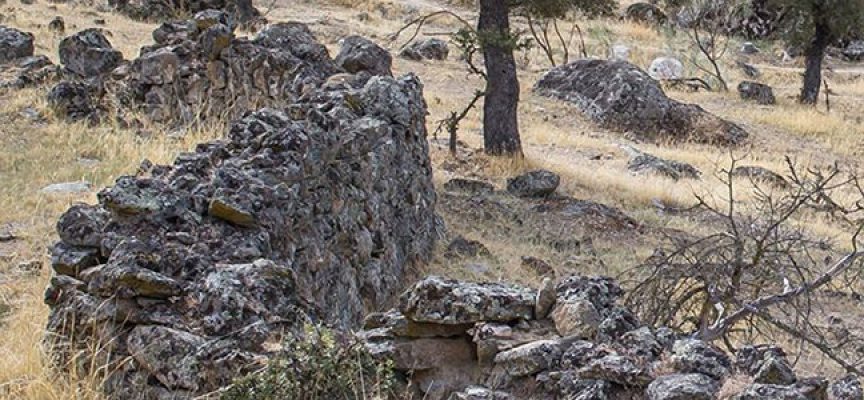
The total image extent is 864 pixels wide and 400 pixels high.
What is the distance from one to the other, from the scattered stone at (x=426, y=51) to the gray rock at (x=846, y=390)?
73.1 feet

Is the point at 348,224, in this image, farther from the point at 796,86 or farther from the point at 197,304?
the point at 796,86

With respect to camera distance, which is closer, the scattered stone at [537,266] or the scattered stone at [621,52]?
the scattered stone at [537,266]

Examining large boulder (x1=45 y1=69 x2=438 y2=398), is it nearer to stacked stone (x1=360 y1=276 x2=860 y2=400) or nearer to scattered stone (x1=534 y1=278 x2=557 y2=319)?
scattered stone (x1=534 y1=278 x2=557 y2=319)

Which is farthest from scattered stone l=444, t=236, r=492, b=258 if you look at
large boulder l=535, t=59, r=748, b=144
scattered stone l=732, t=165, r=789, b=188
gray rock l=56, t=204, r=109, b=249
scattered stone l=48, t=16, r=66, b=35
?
scattered stone l=48, t=16, r=66, b=35

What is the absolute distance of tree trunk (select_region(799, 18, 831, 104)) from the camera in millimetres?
26766

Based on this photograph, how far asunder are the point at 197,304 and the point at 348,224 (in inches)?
106

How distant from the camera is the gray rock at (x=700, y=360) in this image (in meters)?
3.90

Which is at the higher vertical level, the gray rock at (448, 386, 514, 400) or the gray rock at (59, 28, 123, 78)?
the gray rock at (448, 386, 514, 400)

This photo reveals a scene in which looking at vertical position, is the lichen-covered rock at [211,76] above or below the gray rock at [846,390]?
below

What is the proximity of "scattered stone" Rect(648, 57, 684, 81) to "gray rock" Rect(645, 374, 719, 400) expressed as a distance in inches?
1019

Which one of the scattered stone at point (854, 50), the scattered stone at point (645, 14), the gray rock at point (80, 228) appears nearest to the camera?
the gray rock at point (80, 228)

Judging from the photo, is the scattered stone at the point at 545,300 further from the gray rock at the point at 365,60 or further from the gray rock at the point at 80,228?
the gray rock at the point at 365,60

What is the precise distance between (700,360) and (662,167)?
44.5 feet

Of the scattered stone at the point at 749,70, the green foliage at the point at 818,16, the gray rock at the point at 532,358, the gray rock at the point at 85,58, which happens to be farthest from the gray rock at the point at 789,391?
the scattered stone at the point at 749,70
